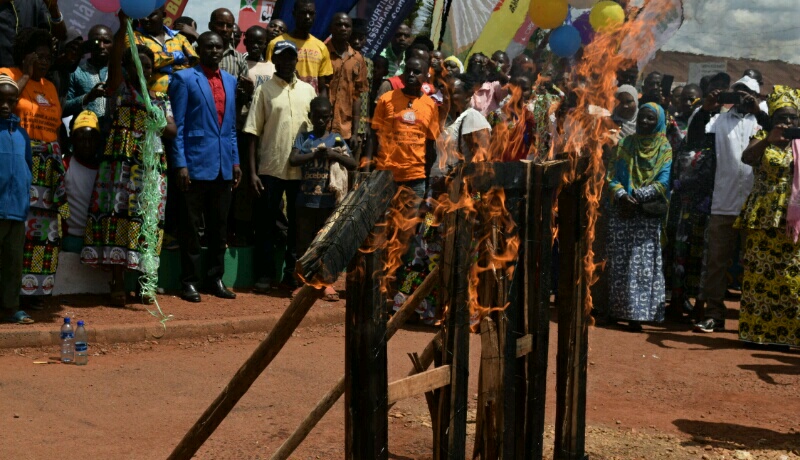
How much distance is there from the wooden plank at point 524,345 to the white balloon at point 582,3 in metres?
7.45

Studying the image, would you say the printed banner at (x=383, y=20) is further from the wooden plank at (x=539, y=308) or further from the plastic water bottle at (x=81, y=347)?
the wooden plank at (x=539, y=308)

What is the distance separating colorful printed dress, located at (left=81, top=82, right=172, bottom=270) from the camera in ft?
27.5

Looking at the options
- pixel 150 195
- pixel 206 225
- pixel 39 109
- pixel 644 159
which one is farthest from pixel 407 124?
pixel 39 109

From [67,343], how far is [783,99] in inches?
248

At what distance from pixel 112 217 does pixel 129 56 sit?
1385 millimetres

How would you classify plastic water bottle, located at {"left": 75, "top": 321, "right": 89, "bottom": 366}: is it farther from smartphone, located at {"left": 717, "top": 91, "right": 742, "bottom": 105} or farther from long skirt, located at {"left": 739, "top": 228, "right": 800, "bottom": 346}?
smartphone, located at {"left": 717, "top": 91, "right": 742, "bottom": 105}

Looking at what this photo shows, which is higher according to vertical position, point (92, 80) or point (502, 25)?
point (502, 25)

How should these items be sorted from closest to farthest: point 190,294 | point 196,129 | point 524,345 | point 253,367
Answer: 1. point 253,367
2. point 524,345
3. point 196,129
4. point 190,294

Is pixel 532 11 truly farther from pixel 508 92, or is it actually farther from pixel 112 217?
pixel 112 217

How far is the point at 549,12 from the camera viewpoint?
1168 centimetres

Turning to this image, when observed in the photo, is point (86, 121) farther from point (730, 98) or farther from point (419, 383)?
point (730, 98)

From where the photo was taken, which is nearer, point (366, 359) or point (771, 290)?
point (366, 359)

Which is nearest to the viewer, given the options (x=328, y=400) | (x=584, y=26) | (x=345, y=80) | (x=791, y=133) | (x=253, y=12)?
(x=328, y=400)

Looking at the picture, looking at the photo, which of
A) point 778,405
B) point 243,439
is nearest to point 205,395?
point 243,439
